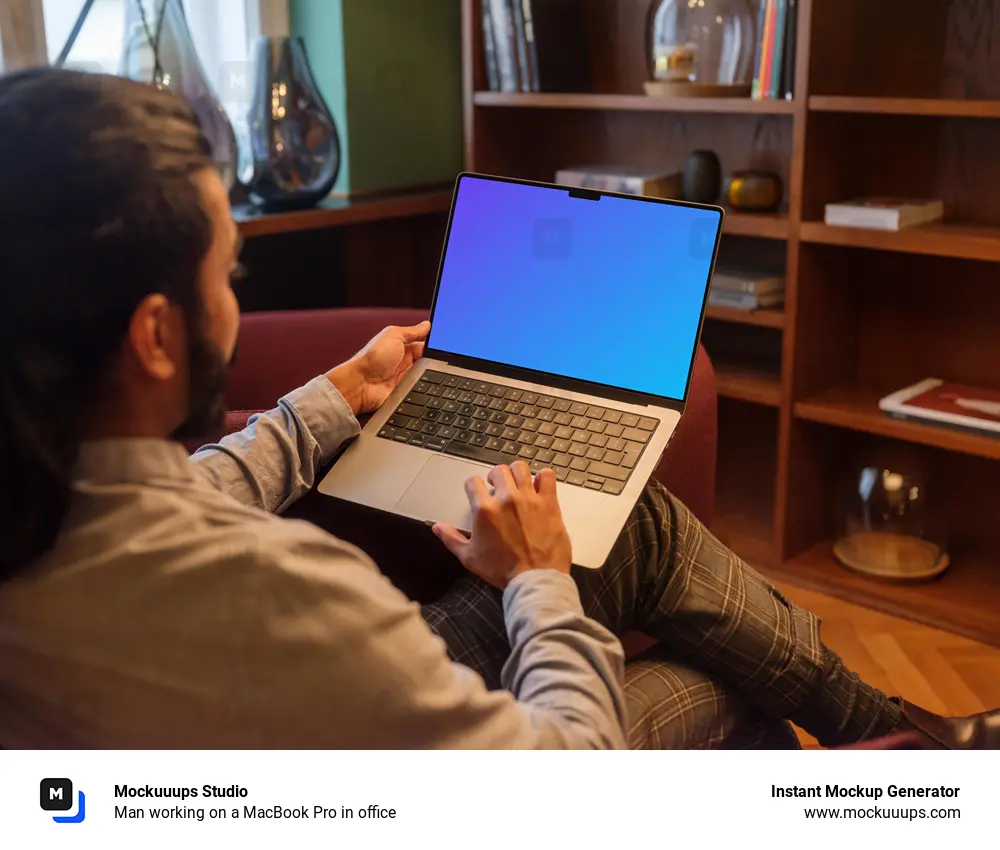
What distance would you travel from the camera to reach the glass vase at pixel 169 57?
160 centimetres

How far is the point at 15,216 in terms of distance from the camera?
525 millimetres

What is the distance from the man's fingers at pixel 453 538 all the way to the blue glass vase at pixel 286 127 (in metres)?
1.09

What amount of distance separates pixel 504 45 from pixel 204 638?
5.00 ft

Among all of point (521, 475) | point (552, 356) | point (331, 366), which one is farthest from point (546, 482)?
point (331, 366)

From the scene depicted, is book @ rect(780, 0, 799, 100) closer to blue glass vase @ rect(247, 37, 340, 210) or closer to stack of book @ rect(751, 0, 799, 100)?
stack of book @ rect(751, 0, 799, 100)

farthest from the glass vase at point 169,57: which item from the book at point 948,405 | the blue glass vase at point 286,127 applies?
the book at point 948,405

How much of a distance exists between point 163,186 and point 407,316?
645mm

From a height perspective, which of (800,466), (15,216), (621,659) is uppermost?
(15,216)

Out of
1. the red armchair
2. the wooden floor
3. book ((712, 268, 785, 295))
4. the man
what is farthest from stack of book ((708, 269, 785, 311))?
the man

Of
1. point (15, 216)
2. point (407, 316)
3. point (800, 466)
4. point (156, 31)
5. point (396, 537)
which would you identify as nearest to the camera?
point (15, 216)

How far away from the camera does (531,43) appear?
1.87 meters

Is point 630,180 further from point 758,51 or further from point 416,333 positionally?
point 416,333
